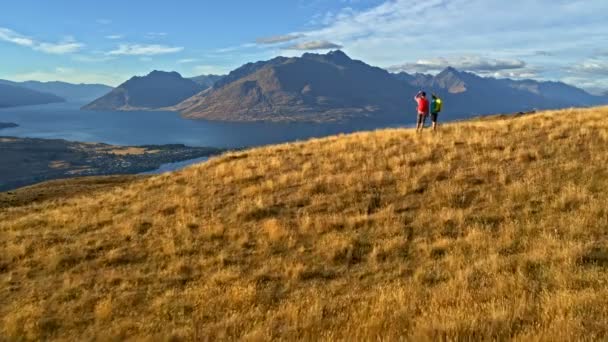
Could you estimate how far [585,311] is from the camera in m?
6.38

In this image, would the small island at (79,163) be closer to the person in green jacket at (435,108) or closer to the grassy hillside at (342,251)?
the person in green jacket at (435,108)

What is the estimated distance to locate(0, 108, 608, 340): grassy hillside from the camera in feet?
23.7

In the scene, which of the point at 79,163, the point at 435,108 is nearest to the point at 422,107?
the point at 435,108

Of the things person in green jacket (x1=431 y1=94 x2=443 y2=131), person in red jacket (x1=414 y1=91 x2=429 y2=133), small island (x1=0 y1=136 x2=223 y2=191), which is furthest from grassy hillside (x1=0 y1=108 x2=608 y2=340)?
small island (x1=0 y1=136 x2=223 y2=191)

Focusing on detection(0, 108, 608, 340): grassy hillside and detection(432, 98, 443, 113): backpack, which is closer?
detection(0, 108, 608, 340): grassy hillside

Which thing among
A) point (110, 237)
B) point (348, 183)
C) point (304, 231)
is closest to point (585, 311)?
point (304, 231)

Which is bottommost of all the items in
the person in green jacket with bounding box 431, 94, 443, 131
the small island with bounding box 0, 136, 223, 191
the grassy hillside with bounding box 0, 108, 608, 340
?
the small island with bounding box 0, 136, 223, 191

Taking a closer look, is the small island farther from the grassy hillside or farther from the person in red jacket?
the grassy hillside

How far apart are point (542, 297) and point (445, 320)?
70.5 inches

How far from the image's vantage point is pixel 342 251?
1115 cm

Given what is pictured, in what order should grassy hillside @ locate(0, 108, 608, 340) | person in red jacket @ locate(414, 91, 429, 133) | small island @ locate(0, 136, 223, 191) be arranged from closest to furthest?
grassy hillside @ locate(0, 108, 608, 340) → person in red jacket @ locate(414, 91, 429, 133) → small island @ locate(0, 136, 223, 191)

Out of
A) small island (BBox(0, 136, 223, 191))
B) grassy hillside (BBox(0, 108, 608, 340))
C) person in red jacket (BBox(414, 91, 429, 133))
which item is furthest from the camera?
small island (BBox(0, 136, 223, 191))

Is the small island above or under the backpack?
under

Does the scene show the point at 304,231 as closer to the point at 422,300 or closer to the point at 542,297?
the point at 422,300
